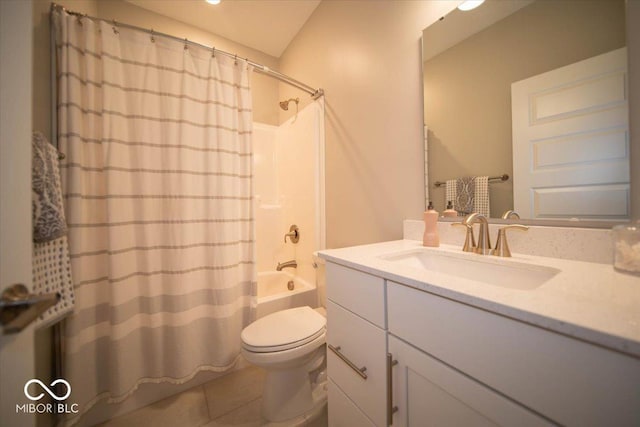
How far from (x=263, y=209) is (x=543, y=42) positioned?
81.7 inches

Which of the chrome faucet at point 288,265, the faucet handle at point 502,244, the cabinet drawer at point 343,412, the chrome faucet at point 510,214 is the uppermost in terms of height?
the chrome faucet at point 510,214

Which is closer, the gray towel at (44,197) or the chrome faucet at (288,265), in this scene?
the gray towel at (44,197)

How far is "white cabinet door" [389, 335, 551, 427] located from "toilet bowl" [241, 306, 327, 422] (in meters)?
0.58

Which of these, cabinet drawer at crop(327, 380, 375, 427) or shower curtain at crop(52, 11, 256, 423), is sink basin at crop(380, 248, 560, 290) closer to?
cabinet drawer at crop(327, 380, 375, 427)

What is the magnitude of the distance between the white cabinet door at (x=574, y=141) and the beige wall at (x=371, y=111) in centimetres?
38

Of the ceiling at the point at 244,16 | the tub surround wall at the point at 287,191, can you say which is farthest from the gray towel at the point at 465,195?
the ceiling at the point at 244,16

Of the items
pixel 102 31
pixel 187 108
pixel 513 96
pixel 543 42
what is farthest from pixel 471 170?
pixel 102 31

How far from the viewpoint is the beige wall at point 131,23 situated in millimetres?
1007

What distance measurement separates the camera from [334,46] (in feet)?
5.13

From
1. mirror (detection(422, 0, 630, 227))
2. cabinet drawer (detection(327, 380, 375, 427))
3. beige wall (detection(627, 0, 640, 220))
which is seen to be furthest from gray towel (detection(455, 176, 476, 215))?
cabinet drawer (detection(327, 380, 375, 427))

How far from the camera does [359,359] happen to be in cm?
72

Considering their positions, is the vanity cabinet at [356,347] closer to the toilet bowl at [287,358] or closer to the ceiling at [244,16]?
the toilet bowl at [287,358]

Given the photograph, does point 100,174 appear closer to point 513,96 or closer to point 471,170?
point 471,170

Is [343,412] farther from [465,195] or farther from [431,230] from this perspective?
[465,195]
